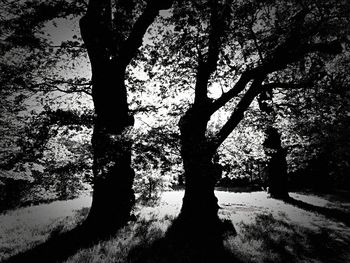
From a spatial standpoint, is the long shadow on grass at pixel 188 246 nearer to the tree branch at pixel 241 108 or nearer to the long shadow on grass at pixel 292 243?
the long shadow on grass at pixel 292 243

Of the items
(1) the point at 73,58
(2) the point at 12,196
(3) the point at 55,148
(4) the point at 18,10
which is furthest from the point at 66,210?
(4) the point at 18,10

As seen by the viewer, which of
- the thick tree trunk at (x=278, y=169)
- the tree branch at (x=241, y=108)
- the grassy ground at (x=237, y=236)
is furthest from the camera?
the thick tree trunk at (x=278, y=169)

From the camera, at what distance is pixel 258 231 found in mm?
9852

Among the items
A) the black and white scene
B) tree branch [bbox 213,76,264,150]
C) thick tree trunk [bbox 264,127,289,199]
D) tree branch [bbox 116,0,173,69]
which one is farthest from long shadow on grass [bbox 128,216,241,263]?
thick tree trunk [bbox 264,127,289,199]

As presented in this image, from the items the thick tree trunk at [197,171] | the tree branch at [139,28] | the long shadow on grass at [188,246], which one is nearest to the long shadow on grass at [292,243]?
the long shadow on grass at [188,246]

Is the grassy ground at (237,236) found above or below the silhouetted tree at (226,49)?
below

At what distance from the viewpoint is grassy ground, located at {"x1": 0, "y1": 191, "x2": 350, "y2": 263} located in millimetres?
7125

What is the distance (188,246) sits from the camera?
7973 millimetres

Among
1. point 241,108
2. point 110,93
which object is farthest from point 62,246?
point 241,108

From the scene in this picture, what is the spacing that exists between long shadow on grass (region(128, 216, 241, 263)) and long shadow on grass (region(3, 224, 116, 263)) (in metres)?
1.65

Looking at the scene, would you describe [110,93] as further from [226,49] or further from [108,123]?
[226,49]

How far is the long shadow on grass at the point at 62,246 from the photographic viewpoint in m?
6.46

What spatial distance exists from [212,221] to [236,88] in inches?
222

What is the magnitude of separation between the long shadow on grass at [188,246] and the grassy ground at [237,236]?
0.25 meters
